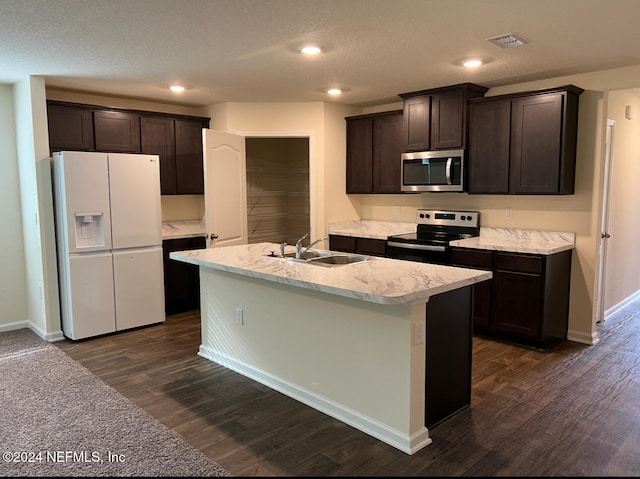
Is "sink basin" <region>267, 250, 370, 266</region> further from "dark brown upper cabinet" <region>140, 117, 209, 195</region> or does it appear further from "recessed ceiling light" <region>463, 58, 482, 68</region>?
"dark brown upper cabinet" <region>140, 117, 209, 195</region>

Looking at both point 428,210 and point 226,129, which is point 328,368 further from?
point 226,129

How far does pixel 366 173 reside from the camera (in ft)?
18.7

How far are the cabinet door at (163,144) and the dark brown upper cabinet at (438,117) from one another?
2.56m

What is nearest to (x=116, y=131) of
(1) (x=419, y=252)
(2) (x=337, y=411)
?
(1) (x=419, y=252)

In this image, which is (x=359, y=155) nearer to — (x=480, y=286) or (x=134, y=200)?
(x=480, y=286)

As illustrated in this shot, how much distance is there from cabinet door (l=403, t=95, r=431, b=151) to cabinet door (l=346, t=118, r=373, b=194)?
0.62 metres

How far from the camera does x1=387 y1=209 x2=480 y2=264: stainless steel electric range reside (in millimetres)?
4648

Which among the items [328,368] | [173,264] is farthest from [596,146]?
[173,264]

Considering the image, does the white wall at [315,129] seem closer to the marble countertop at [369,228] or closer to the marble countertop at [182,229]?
the marble countertop at [369,228]

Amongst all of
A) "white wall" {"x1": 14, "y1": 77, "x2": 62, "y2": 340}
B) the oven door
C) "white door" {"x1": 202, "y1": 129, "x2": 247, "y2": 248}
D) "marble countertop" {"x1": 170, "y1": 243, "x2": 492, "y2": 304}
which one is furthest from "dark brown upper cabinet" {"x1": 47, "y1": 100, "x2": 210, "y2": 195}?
the oven door

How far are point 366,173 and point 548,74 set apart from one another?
7.11ft

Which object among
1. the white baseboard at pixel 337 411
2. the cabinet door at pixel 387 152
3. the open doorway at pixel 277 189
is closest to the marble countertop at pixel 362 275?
the white baseboard at pixel 337 411

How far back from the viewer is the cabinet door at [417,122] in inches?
193

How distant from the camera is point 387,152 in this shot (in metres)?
5.48
